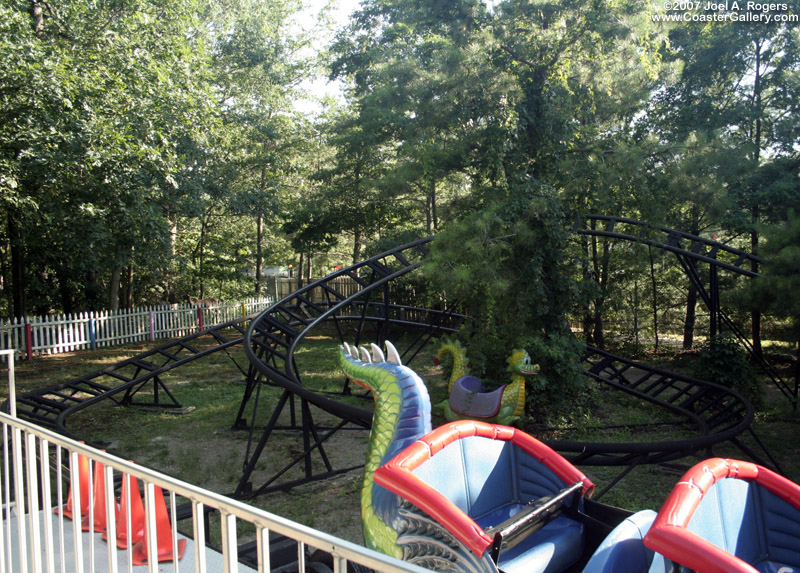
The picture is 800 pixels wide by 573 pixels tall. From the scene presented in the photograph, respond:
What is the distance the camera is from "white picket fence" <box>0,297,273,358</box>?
1346 centimetres

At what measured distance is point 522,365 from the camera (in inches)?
275

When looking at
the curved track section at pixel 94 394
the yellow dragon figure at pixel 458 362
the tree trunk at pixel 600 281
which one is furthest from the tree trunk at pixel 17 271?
the tree trunk at pixel 600 281

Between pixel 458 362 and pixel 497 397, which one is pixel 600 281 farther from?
pixel 497 397

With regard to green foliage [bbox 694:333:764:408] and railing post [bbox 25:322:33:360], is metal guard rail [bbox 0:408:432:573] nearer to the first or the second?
green foliage [bbox 694:333:764:408]

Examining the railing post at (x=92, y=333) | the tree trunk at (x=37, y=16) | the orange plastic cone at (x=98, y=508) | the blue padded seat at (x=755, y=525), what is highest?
the tree trunk at (x=37, y=16)

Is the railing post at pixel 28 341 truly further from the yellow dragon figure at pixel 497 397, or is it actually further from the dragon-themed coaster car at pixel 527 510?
the dragon-themed coaster car at pixel 527 510

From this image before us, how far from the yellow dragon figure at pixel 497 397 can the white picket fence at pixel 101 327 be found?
10.2m

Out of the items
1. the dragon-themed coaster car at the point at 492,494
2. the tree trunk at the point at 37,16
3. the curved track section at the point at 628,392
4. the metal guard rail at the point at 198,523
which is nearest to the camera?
the metal guard rail at the point at 198,523

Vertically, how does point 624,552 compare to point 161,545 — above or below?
above

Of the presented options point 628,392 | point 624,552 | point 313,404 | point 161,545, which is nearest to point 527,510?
point 624,552

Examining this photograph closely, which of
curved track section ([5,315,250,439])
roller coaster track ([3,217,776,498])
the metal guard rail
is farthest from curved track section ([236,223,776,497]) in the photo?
the metal guard rail

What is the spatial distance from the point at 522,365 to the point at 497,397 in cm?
57

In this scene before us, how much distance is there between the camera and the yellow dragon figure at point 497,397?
7.05m

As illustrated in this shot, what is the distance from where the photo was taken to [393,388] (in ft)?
11.3
